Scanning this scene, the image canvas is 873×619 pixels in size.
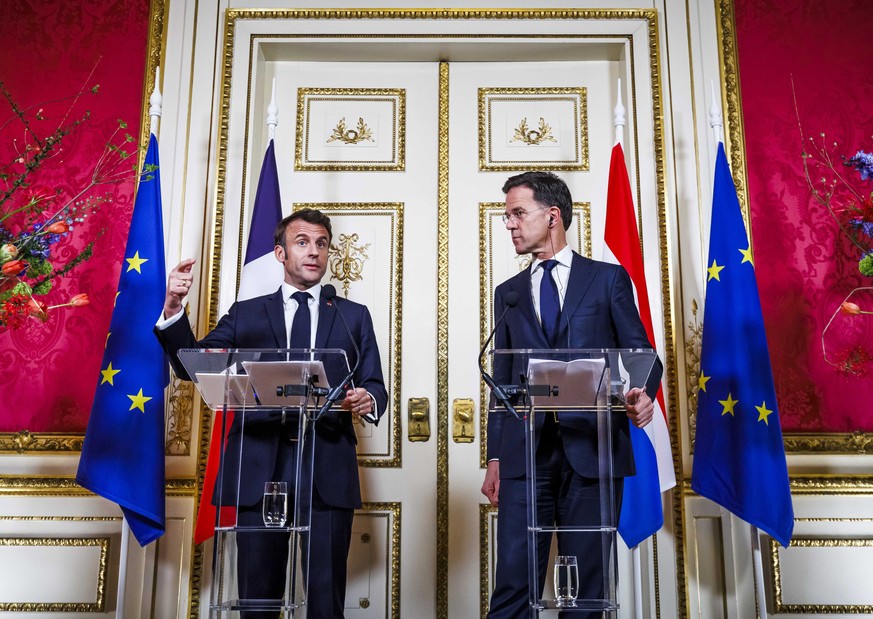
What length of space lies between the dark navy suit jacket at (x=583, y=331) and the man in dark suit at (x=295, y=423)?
46cm

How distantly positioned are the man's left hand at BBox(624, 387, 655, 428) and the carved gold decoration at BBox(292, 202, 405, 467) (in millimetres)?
1654

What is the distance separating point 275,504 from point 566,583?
0.83m

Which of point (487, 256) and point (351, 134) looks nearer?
point (487, 256)

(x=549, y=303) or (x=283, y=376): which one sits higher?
(x=549, y=303)

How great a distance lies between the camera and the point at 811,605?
12.7 ft

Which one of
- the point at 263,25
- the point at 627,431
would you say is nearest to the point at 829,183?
the point at 627,431

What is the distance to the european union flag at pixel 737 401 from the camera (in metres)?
3.65

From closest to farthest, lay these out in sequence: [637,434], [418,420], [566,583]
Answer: [566,583]
[637,434]
[418,420]

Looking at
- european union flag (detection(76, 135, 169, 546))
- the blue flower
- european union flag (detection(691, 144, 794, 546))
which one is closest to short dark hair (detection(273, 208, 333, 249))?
european union flag (detection(76, 135, 169, 546))

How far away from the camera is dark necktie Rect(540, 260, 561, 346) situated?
314 cm

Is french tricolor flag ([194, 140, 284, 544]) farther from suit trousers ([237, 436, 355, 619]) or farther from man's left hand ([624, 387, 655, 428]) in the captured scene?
man's left hand ([624, 387, 655, 428])

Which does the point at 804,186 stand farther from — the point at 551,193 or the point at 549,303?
the point at 549,303

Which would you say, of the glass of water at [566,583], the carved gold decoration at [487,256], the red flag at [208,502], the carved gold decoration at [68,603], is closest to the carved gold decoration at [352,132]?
the carved gold decoration at [487,256]

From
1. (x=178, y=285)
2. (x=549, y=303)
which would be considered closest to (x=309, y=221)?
(x=178, y=285)
